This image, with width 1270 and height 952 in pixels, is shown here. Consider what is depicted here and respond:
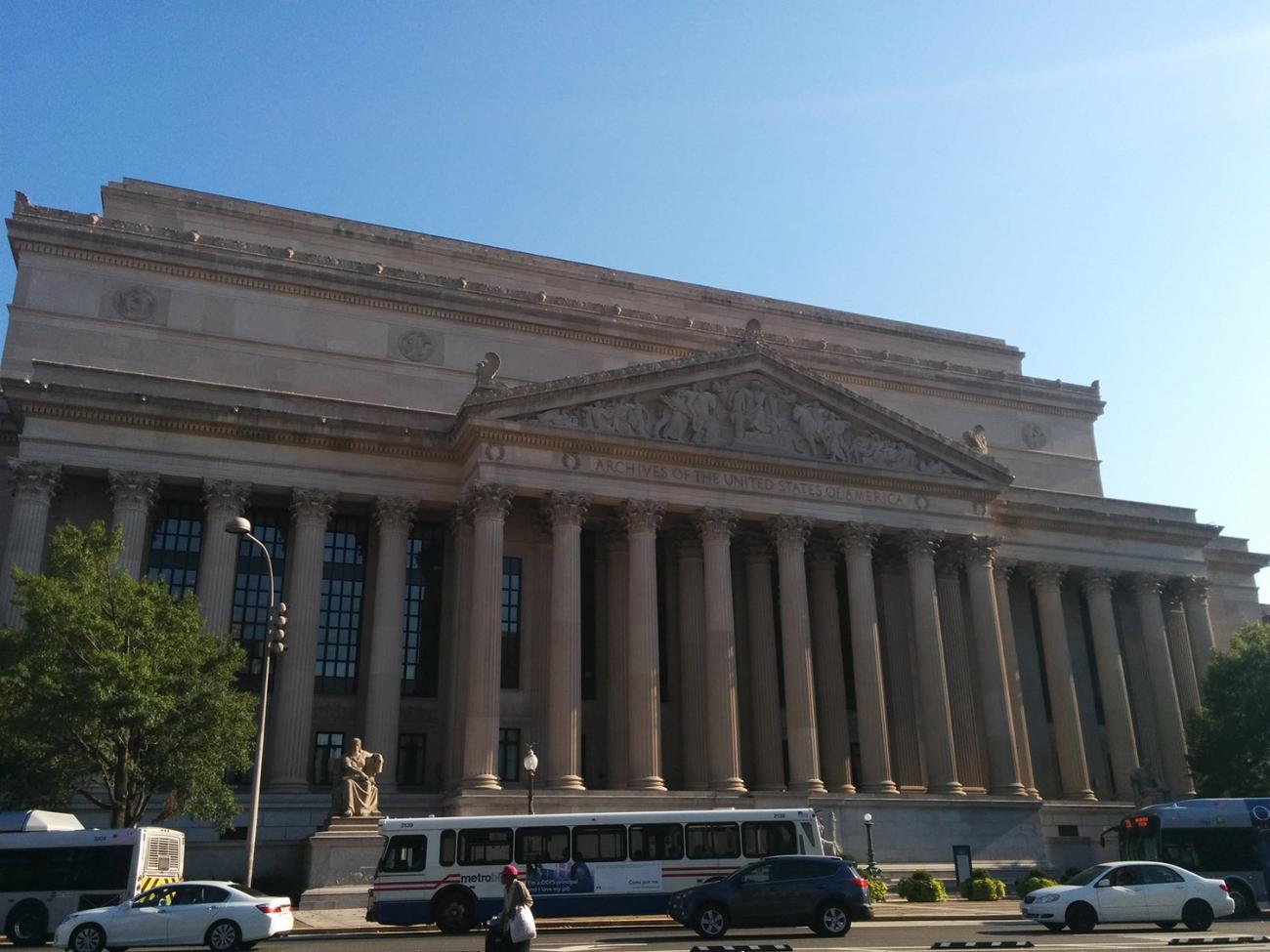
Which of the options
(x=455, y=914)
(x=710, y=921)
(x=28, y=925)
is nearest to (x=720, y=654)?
(x=455, y=914)

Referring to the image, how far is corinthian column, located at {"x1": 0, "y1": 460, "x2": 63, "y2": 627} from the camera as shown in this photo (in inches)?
1457

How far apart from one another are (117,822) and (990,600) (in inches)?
1350

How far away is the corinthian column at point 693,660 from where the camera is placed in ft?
137

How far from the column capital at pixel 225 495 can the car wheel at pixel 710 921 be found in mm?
24078

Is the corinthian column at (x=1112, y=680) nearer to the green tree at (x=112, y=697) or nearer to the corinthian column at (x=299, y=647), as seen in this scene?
the corinthian column at (x=299, y=647)

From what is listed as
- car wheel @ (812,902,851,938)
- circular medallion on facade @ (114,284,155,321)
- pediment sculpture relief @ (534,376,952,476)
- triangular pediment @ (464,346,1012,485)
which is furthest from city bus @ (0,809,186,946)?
circular medallion on facade @ (114,284,155,321)

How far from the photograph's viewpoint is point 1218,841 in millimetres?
31812

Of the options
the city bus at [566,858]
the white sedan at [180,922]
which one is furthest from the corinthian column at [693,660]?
the white sedan at [180,922]

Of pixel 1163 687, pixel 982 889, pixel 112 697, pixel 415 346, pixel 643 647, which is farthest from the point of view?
pixel 1163 687

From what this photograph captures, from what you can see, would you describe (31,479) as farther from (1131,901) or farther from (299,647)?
(1131,901)

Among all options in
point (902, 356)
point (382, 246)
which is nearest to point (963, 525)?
point (902, 356)

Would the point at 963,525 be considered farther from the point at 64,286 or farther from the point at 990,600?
the point at 64,286

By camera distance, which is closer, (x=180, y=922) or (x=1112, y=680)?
(x=180, y=922)

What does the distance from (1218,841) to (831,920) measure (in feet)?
49.3
